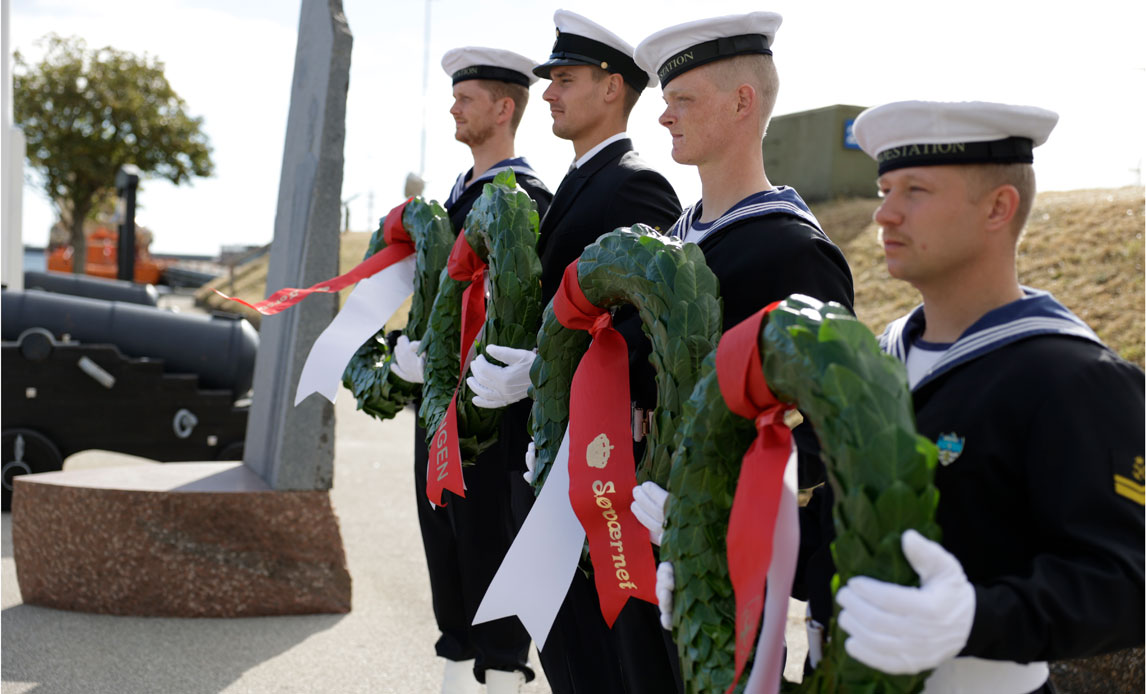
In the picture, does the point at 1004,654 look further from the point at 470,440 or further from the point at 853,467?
the point at 470,440

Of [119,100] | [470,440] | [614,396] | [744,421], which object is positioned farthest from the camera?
[119,100]

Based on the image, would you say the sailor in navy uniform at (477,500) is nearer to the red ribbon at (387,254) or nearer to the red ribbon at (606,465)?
the red ribbon at (387,254)

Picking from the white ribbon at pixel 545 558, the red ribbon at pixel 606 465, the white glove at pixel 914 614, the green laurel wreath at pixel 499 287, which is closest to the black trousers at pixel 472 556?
the green laurel wreath at pixel 499 287

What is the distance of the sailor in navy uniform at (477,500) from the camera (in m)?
3.24

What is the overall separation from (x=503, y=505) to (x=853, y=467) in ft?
6.55

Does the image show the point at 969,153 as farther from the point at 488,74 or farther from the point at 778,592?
the point at 488,74

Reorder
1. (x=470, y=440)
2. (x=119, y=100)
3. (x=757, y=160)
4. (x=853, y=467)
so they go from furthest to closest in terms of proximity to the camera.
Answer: (x=119, y=100), (x=470, y=440), (x=757, y=160), (x=853, y=467)

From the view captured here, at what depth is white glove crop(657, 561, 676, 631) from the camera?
5.79 feet

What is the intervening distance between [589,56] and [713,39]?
2.20ft

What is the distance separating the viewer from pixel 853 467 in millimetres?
1339

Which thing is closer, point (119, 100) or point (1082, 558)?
point (1082, 558)

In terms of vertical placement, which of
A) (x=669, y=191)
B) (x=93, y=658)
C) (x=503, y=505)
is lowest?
(x=93, y=658)

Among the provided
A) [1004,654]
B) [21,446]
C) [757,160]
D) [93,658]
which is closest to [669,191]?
[757,160]

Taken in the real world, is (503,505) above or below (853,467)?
below
